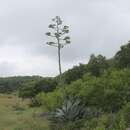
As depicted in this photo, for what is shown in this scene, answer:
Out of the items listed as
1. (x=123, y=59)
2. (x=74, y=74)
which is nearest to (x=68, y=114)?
(x=123, y=59)

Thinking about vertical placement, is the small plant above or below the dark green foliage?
below

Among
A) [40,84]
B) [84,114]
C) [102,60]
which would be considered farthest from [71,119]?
[40,84]

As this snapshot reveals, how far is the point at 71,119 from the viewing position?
25969 mm

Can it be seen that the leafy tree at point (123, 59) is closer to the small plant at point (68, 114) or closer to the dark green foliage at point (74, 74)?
the dark green foliage at point (74, 74)

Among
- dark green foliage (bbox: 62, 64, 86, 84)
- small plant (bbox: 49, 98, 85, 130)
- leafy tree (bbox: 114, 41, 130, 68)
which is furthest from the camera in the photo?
dark green foliage (bbox: 62, 64, 86, 84)

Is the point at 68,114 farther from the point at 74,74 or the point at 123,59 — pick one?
the point at 74,74

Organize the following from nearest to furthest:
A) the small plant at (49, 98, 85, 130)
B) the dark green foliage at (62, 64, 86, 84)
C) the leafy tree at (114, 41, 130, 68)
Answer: the small plant at (49, 98, 85, 130) < the leafy tree at (114, 41, 130, 68) < the dark green foliage at (62, 64, 86, 84)

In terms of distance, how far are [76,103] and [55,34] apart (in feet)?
11.9

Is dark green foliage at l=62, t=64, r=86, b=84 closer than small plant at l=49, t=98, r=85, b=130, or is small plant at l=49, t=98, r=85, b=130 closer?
small plant at l=49, t=98, r=85, b=130

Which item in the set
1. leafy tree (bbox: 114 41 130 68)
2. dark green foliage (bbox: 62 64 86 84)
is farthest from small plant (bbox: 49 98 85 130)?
dark green foliage (bbox: 62 64 86 84)

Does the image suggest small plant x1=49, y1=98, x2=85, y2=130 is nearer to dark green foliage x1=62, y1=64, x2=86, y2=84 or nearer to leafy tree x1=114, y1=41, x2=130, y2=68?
leafy tree x1=114, y1=41, x2=130, y2=68

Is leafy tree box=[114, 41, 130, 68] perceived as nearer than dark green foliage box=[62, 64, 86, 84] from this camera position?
Yes

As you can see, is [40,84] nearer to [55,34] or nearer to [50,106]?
[50,106]

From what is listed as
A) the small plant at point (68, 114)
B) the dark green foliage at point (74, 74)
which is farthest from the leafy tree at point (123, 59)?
the small plant at point (68, 114)
